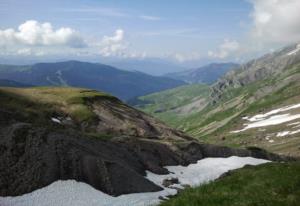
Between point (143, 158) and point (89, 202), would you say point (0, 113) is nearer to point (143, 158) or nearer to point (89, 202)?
point (143, 158)

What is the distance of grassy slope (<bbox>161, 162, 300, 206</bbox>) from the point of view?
46.2ft

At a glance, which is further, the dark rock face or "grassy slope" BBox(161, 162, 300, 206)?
the dark rock face

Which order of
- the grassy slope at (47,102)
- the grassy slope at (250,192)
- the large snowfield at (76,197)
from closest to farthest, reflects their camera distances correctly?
the grassy slope at (250,192) < the large snowfield at (76,197) < the grassy slope at (47,102)

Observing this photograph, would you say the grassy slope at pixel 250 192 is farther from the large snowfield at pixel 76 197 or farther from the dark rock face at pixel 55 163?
the dark rock face at pixel 55 163

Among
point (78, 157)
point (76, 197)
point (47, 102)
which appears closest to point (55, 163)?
point (78, 157)

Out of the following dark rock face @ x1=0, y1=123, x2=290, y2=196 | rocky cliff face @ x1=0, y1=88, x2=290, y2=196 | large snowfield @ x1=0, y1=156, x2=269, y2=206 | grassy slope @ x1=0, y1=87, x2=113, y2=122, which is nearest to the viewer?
large snowfield @ x1=0, y1=156, x2=269, y2=206

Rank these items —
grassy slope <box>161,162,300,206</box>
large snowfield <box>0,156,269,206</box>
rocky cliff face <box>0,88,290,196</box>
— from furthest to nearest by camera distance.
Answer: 1. rocky cliff face <box>0,88,290,196</box>
2. large snowfield <box>0,156,269,206</box>
3. grassy slope <box>161,162,300,206</box>

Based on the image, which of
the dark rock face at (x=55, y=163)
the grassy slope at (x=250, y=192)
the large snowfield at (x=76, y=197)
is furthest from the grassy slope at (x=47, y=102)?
the grassy slope at (x=250, y=192)

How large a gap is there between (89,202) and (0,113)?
22496 millimetres

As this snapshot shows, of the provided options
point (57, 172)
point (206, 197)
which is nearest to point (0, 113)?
point (57, 172)

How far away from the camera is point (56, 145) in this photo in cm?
4197

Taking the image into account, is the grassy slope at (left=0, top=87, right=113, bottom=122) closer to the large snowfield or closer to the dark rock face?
the dark rock face

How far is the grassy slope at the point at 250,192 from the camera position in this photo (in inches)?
555

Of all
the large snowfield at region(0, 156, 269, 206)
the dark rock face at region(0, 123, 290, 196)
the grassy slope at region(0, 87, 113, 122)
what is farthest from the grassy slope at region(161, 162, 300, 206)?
the grassy slope at region(0, 87, 113, 122)
